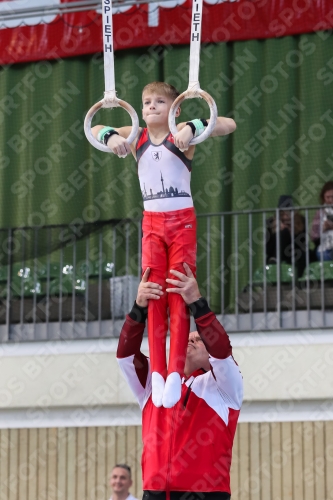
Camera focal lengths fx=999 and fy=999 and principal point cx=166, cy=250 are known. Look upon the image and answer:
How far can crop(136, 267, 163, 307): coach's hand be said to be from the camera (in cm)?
385

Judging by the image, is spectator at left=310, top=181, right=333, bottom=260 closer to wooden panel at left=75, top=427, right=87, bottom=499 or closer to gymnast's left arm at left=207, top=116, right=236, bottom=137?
wooden panel at left=75, top=427, right=87, bottom=499

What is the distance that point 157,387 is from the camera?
384 centimetres

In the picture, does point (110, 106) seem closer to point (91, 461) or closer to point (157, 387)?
point (157, 387)

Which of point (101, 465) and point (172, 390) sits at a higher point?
point (172, 390)

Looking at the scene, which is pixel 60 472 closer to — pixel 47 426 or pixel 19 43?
pixel 47 426

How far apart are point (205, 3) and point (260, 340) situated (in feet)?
12.3

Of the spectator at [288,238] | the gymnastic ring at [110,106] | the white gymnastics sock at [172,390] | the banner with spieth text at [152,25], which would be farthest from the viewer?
the banner with spieth text at [152,25]

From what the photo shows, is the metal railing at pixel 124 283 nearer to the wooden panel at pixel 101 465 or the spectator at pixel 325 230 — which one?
the spectator at pixel 325 230

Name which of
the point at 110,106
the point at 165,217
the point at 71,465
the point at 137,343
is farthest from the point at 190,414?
the point at 71,465

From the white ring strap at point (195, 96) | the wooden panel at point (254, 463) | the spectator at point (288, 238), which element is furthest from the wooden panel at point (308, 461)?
the white ring strap at point (195, 96)

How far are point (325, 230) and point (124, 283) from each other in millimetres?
1760

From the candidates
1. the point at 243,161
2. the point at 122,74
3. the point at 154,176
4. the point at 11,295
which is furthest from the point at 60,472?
the point at 154,176

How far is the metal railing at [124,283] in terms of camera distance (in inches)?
315

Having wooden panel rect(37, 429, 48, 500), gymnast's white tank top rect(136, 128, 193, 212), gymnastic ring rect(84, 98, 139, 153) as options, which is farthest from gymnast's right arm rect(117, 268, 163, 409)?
wooden panel rect(37, 429, 48, 500)
